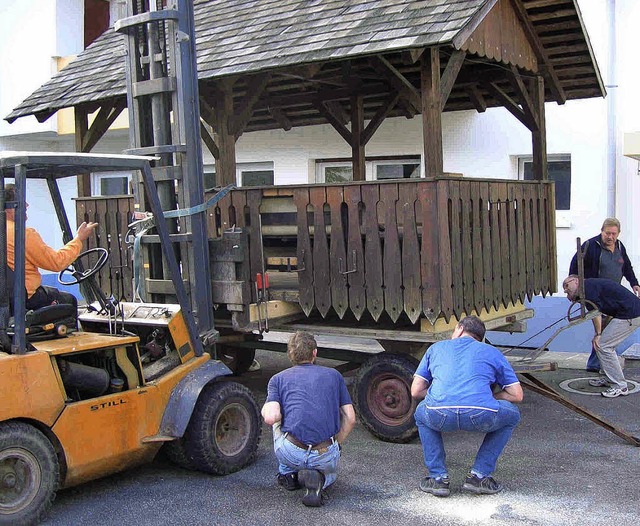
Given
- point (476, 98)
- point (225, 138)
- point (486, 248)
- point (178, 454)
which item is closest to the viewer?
point (178, 454)

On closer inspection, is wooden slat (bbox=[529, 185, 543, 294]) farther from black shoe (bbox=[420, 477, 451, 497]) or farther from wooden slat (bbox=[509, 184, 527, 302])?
black shoe (bbox=[420, 477, 451, 497])

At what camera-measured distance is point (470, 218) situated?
7246 millimetres

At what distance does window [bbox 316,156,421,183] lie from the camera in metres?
12.5

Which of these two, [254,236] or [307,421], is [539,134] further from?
[307,421]

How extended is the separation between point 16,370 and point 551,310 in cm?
799

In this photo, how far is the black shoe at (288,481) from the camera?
5578 millimetres

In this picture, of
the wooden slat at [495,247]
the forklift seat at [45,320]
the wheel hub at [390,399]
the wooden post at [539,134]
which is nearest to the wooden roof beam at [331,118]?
the wooden post at [539,134]

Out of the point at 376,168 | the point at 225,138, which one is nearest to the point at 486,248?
the point at 225,138

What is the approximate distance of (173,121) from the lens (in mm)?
6660

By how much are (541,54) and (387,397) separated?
4331 millimetres

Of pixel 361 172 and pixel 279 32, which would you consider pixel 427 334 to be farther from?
pixel 361 172

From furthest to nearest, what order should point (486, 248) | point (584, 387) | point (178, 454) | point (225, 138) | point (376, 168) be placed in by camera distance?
point (376, 168) < point (584, 387) < point (225, 138) < point (486, 248) < point (178, 454)

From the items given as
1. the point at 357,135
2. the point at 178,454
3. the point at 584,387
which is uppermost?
the point at 357,135

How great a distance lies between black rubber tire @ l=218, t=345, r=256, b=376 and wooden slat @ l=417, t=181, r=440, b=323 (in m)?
3.44
